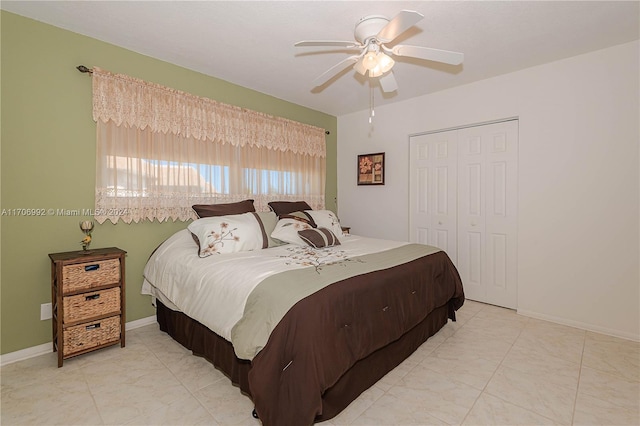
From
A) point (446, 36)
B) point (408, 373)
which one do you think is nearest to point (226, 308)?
point (408, 373)

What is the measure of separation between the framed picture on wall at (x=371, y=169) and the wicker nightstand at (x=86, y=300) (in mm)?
3202

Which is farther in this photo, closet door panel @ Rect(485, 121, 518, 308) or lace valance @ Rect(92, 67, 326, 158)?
closet door panel @ Rect(485, 121, 518, 308)

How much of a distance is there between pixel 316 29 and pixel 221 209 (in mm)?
1832

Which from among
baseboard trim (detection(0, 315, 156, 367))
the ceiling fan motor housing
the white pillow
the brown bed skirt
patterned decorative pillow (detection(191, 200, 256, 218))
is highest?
the ceiling fan motor housing

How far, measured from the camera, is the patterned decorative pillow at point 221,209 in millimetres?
2932

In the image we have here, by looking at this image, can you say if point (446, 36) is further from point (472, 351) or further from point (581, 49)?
point (472, 351)

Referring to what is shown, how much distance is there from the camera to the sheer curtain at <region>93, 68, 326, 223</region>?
261 cm

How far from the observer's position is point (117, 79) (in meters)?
2.61

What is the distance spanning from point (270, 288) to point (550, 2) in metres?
2.65

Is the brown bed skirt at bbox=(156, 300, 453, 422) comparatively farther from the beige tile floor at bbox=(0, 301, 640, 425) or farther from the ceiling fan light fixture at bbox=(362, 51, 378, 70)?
the ceiling fan light fixture at bbox=(362, 51, 378, 70)

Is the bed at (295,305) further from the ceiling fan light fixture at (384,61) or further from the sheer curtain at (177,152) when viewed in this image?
the ceiling fan light fixture at (384,61)

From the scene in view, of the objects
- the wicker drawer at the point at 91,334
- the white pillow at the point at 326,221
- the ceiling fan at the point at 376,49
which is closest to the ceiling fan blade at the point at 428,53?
the ceiling fan at the point at 376,49

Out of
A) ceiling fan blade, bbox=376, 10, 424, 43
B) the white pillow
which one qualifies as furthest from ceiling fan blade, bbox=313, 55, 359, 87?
the white pillow

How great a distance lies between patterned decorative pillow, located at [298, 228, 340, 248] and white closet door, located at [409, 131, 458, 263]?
5.54ft
